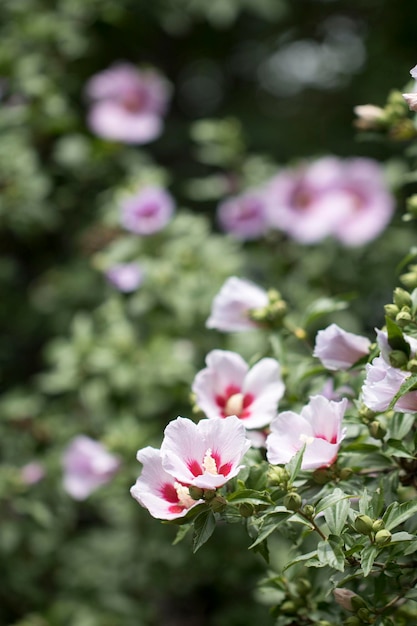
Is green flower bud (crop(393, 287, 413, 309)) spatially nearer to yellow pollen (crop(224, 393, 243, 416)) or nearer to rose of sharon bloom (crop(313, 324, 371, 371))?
rose of sharon bloom (crop(313, 324, 371, 371))

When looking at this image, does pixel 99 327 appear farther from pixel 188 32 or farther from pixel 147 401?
pixel 188 32

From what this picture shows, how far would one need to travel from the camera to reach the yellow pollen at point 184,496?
787mm

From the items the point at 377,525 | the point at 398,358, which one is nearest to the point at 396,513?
the point at 377,525

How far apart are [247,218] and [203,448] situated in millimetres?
1198

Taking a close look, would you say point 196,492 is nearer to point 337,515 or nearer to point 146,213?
point 337,515

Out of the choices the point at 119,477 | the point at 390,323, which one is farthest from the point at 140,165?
the point at 390,323

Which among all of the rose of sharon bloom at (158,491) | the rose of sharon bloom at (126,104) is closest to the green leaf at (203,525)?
the rose of sharon bloom at (158,491)

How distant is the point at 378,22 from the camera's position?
2578 mm

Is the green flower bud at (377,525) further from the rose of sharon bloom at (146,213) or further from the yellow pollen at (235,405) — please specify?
the rose of sharon bloom at (146,213)

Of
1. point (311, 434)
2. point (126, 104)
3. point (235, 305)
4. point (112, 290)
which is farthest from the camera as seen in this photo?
point (126, 104)

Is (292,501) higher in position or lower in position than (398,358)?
lower

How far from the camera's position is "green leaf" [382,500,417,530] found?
769 millimetres

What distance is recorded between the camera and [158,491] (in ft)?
2.66

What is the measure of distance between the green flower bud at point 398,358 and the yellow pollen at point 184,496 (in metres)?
0.23
